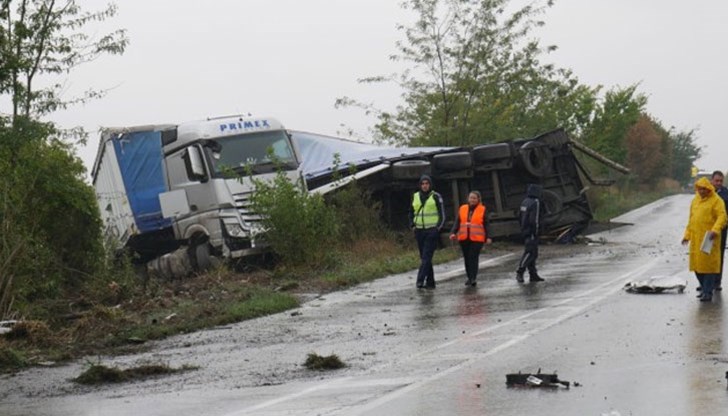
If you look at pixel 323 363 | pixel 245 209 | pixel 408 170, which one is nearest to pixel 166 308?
pixel 323 363

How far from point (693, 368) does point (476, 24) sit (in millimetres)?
33570

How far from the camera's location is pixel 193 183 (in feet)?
85.1

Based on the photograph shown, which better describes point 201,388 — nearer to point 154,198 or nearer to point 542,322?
point 542,322

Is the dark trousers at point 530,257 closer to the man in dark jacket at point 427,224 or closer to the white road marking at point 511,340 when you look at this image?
the white road marking at point 511,340

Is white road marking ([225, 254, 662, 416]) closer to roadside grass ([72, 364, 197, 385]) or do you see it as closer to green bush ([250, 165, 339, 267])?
roadside grass ([72, 364, 197, 385])

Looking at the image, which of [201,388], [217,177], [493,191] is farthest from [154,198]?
[201,388]

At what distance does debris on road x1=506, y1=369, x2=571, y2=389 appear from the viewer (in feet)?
31.4

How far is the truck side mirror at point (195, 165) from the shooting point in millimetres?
25594

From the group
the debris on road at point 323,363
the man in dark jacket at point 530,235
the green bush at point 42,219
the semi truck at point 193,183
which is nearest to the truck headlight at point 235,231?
the semi truck at point 193,183

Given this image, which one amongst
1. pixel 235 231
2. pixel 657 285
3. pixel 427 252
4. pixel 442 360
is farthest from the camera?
pixel 235 231

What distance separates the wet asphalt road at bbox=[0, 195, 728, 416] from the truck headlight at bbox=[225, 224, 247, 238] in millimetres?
6466

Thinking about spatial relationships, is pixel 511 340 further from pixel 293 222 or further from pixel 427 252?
pixel 293 222

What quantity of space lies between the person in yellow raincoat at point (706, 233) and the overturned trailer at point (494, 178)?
12.1m

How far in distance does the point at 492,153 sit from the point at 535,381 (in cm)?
1944
